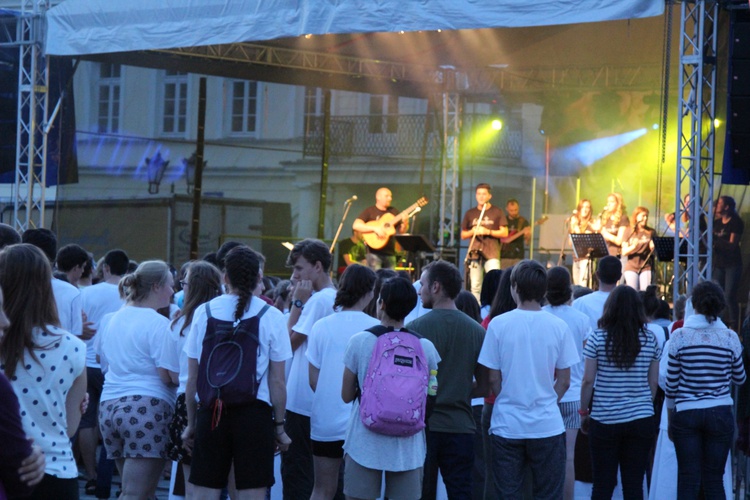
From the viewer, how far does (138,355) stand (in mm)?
6367

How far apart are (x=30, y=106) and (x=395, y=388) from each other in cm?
1017

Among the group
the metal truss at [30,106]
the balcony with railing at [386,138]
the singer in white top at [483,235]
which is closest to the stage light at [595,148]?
the balcony with railing at [386,138]

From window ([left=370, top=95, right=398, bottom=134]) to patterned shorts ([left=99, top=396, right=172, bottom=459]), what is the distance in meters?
22.7

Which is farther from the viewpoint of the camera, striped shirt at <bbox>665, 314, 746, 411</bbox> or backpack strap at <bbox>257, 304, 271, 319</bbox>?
striped shirt at <bbox>665, 314, 746, 411</bbox>

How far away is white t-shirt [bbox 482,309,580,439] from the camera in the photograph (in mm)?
6129

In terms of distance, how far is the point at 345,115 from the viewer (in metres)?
29.3

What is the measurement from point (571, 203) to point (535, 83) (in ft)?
15.6

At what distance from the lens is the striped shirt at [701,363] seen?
6.77 metres

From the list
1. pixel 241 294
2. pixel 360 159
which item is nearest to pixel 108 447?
pixel 241 294

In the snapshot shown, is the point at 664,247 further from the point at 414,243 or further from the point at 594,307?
the point at 414,243

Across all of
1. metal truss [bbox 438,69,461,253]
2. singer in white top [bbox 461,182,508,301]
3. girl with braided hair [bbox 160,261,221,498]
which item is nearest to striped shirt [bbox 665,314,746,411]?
girl with braided hair [bbox 160,261,221,498]

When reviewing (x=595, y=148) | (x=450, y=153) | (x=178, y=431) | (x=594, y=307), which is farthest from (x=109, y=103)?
(x=178, y=431)

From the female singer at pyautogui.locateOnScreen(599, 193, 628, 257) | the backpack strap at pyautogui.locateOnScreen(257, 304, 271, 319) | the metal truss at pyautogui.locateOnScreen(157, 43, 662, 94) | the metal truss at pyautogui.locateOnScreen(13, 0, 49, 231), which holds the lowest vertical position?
the backpack strap at pyautogui.locateOnScreen(257, 304, 271, 319)

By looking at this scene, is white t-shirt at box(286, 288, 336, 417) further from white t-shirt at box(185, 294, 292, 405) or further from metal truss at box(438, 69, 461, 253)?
metal truss at box(438, 69, 461, 253)
